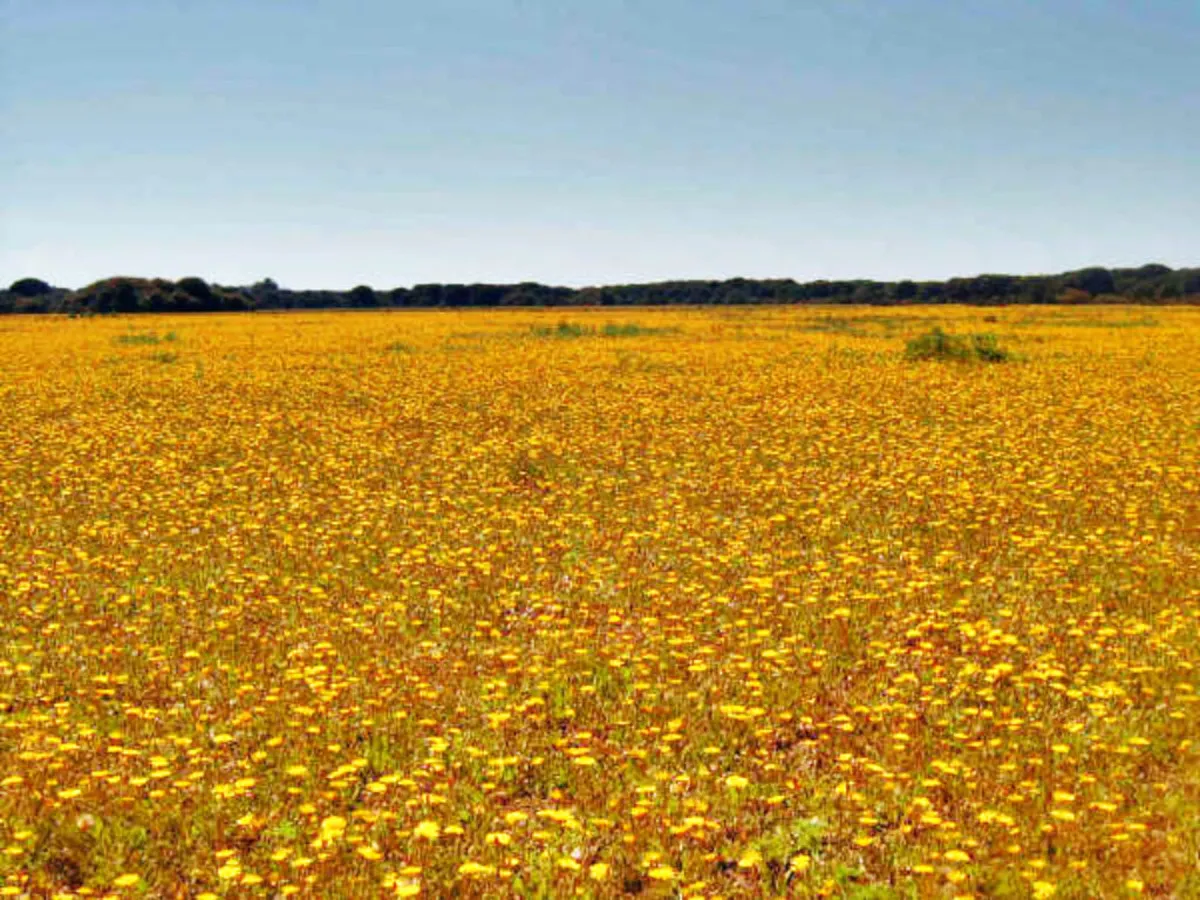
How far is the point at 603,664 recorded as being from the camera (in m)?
7.33

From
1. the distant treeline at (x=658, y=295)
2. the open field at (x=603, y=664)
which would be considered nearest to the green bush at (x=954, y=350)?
the open field at (x=603, y=664)

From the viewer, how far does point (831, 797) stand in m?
5.38

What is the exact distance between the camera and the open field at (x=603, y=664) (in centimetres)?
495

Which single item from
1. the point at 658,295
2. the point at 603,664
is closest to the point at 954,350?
the point at 603,664

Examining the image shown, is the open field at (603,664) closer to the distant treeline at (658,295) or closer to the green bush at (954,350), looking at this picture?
the green bush at (954,350)

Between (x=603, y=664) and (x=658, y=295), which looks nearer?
(x=603, y=664)

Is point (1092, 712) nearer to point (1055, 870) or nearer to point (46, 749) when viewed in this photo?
point (1055, 870)

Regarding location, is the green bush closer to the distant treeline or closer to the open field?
the open field

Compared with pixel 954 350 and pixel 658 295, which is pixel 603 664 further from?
pixel 658 295

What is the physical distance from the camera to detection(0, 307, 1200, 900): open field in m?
4.95

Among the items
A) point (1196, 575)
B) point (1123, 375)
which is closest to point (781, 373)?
point (1123, 375)

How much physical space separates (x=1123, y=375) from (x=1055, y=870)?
81.8 feet

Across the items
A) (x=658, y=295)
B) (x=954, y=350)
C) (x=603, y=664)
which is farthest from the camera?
(x=658, y=295)

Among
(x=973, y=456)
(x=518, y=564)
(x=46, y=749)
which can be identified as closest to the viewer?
(x=46, y=749)
